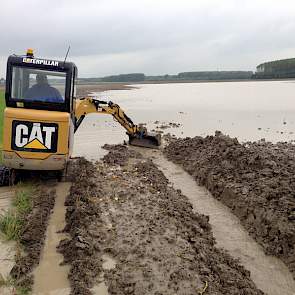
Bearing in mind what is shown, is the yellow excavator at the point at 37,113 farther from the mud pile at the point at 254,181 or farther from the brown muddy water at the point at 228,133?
the mud pile at the point at 254,181

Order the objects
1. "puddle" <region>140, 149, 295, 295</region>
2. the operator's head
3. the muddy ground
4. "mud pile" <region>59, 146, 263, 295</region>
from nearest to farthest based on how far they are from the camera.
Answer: "mud pile" <region>59, 146, 263, 295</region>, the muddy ground, "puddle" <region>140, 149, 295, 295</region>, the operator's head

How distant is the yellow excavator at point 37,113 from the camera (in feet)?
27.5

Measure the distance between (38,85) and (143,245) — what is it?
4.41 m

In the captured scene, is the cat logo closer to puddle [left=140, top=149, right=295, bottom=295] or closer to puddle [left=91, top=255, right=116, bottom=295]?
puddle [left=140, top=149, right=295, bottom=295]

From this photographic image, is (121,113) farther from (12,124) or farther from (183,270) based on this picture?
(183,270)

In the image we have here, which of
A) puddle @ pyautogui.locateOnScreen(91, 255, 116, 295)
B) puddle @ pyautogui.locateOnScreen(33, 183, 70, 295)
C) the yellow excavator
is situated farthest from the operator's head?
puddle @ pyautogui.locateOnScreen(91, 255, 116, 295)

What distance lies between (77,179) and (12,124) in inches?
73.1

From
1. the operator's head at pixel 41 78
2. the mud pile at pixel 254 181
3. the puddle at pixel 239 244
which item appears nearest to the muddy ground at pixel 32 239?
the operator's head at pixel 41 78

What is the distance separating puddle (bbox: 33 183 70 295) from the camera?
5.12 meters

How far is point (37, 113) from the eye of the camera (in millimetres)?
8398

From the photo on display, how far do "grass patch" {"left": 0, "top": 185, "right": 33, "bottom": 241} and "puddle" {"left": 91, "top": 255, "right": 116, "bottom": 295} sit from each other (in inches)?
61.0

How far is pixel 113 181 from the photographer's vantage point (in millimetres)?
9398

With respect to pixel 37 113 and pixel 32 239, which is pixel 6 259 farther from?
pixel 37 113

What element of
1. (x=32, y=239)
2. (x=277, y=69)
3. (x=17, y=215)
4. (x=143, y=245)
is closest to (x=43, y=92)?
(x=17, y=215)
